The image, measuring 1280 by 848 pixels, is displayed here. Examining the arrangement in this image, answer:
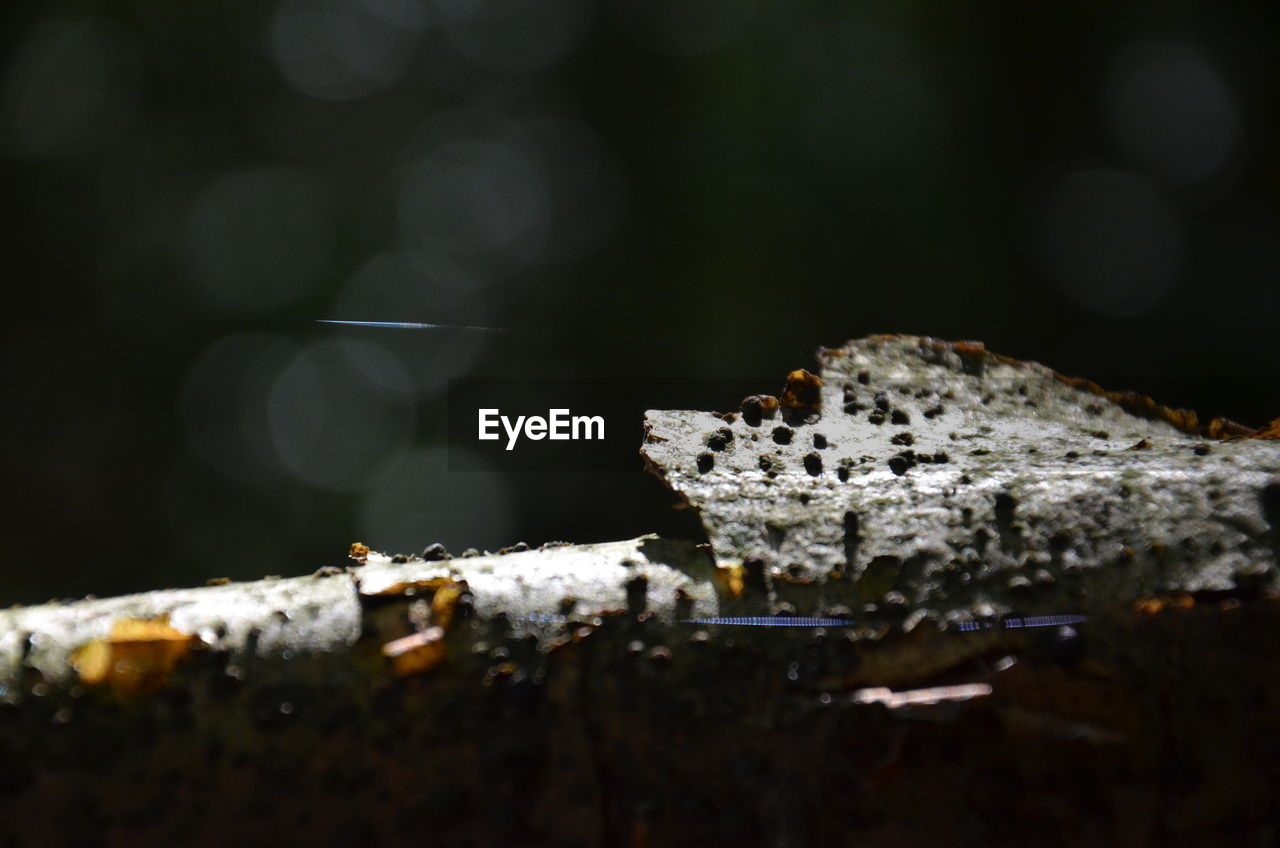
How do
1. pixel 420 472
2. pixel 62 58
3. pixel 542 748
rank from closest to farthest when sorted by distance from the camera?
1. pixel 542 748
2. pixel 62 58
3. pixel 420 472

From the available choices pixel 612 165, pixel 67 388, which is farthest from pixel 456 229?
pixel 67 388

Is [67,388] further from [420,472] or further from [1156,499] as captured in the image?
[1156,499]

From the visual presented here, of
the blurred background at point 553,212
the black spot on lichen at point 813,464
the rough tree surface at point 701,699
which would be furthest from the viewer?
the blurred background at point 553,212

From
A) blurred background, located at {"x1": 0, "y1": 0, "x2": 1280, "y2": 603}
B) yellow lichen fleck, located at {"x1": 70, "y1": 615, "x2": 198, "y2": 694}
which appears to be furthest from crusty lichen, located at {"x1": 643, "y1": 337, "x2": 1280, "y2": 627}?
blurred background, located at {"x1": 0, "y1": 0, "x2": 1280, "y2": 603}

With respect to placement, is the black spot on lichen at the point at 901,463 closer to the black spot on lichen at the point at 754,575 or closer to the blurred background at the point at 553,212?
the black spot on lichen at the point at 754,575

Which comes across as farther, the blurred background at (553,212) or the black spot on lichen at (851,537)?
the blurred background at (553,212)

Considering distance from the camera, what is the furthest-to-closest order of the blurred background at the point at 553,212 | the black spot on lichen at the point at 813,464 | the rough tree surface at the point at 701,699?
the blurred background at the point at 553,212 → the black spot on lichen at the point at 813,464 → the rough tree surface at the point at 701,699

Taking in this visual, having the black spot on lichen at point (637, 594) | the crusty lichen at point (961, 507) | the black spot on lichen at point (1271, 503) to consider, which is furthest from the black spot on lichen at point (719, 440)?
the black spot on lichen at point (1271, 503)
